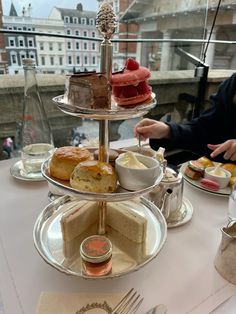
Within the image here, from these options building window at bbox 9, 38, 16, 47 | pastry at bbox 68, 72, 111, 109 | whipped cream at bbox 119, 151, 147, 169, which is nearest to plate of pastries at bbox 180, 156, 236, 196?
whipped cream at bbox 119, 151, 147, 169

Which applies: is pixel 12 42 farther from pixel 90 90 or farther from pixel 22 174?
pixel 90 90

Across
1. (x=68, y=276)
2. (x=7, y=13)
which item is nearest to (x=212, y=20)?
(x=7, y=13)

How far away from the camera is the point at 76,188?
1.39 ft

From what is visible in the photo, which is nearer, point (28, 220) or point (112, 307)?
point (112, 307)

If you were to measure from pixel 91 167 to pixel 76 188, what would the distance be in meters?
0.04

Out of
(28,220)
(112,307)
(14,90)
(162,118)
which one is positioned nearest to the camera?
(112,307)

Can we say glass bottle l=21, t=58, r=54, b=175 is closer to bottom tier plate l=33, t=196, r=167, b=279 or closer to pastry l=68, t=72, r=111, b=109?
bottom tier plate l=33, t=196, r=167, b=279

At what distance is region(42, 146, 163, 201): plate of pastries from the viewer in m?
0.42

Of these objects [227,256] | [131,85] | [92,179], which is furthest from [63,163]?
[227,256]

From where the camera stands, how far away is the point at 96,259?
1.38 ft

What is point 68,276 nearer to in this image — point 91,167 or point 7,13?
point 91,167

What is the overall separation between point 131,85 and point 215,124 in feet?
2.52

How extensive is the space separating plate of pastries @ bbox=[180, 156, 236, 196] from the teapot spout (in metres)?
0.18

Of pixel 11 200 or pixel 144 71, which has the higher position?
pixel 144 71
